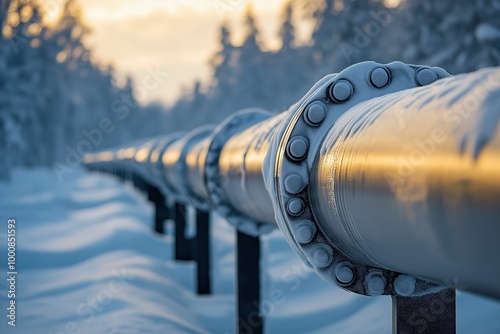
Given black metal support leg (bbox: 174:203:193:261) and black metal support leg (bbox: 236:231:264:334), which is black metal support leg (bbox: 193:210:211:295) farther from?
black metal support leg (bbox: 236:231:264:334)

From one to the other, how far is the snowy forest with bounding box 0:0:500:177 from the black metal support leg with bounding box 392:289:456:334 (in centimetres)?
2038

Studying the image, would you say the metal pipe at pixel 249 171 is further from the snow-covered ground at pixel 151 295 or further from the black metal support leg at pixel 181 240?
the black metal support leg at pixel 181 240

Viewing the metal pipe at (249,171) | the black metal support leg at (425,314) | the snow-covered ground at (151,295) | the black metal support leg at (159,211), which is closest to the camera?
the black metal support leg at (425,314)

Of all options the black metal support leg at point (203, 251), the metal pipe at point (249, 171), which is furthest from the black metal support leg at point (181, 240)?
the metal pipe at point (249, 171)

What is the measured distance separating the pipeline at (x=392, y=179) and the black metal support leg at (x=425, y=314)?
0.05 m

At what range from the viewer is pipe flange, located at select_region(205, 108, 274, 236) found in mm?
4137

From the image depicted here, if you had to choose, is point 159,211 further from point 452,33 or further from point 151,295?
point 452,33

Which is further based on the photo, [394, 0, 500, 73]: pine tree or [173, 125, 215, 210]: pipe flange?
[394, 0, 500, 73]: pine tree

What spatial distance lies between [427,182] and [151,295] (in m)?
4.64

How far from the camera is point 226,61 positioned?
227 feet

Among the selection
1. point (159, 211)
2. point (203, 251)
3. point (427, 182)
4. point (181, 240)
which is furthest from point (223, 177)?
point (159, 211)

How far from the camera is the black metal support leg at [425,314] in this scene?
224 cm

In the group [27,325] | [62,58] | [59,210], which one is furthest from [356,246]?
[62,58]

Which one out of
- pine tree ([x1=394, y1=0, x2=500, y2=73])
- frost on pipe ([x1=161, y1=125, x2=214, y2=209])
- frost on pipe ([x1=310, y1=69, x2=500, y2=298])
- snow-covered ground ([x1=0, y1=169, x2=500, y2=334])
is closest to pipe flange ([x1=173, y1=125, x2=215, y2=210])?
frost on pipe ([x1=161, y1=125, x2=214, y2=209])
